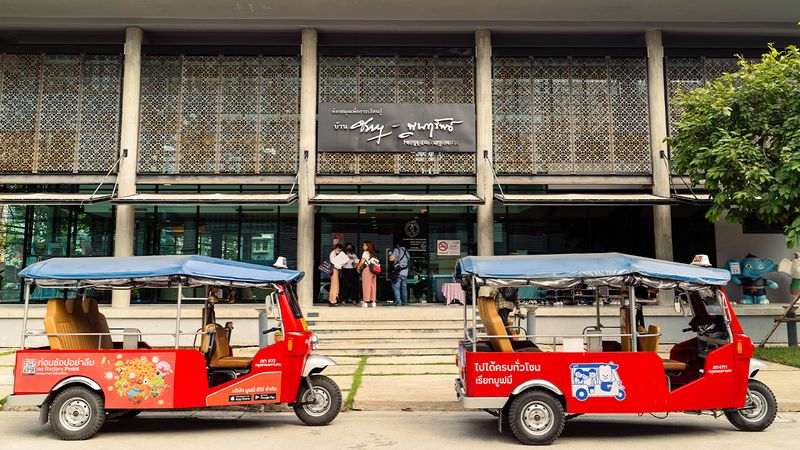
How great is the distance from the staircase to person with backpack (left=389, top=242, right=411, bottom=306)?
633mm

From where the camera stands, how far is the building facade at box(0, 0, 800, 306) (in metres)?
16.8

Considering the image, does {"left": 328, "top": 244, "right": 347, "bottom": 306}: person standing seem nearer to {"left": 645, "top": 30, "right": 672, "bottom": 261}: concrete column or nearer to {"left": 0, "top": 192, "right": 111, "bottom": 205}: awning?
{"left": 0, "top": 192, "right": 111, "bottom": 205}: awning

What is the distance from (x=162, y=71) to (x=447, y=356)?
37.3 feet

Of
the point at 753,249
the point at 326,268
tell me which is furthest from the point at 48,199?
the point at 753,249

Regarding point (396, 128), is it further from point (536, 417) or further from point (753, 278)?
point (536, 417)

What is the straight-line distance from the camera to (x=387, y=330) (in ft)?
49.8

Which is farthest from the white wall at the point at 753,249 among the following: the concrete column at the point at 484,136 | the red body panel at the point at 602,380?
the red body panel at the point at 602,380

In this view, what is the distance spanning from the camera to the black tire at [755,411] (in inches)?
293

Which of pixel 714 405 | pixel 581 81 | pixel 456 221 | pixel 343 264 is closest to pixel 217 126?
pixel 343 264

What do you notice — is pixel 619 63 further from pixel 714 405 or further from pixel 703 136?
pixel 714 405

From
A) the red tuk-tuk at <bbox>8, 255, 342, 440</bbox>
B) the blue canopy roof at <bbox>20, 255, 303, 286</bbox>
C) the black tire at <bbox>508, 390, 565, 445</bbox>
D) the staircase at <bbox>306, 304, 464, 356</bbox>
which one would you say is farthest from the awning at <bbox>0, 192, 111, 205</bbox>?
the black tire at <bbox>508, 390, 565, 445</bbox>

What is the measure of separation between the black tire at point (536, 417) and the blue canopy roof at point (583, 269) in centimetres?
141

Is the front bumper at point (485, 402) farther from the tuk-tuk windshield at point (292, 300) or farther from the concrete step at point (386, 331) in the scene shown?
the concrete step at point (386, 331)

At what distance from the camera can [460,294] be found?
1794 cm
